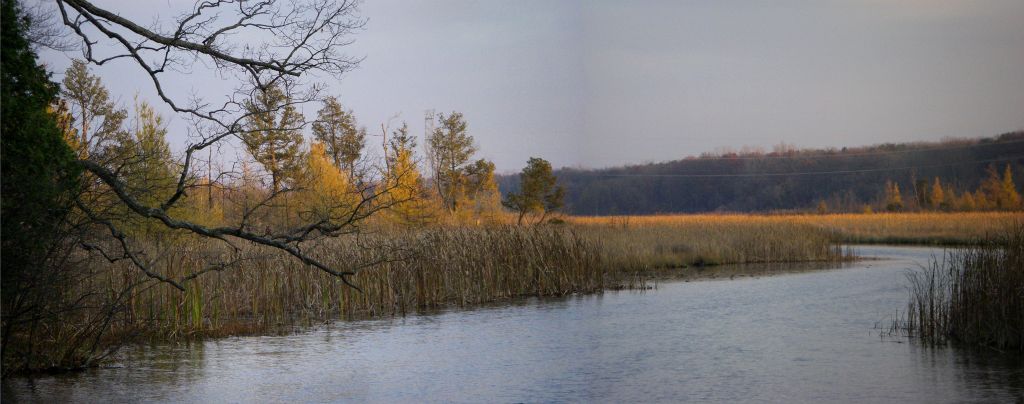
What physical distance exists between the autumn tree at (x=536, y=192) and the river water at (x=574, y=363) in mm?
23217

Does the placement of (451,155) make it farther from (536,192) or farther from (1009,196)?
(1009,196)

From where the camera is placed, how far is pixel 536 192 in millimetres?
39531

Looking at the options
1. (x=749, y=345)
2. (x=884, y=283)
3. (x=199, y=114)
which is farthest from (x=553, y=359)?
(x=884, y=283)

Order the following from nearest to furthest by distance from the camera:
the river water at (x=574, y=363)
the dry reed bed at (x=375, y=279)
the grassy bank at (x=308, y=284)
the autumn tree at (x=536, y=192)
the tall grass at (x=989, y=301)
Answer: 1. the river water at (x=574, y=363)
2. the tall grass at (x=989, y=301)
3. the grassy bank at (x=308, y=284)
4. the dry reed bed at (x=375, y=279)
5. the autumn tree at (x=536, y=192)

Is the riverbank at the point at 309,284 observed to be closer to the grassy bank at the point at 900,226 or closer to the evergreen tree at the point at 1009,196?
the grassy bank at the point at 900,226

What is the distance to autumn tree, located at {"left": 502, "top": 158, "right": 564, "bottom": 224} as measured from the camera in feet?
129

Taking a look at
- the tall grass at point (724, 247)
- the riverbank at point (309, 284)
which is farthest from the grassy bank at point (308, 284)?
the tall grass at point (724, 247)

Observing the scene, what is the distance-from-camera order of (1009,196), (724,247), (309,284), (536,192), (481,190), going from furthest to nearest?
(1009,196) → (481,190) → (536,192) → (724,247) → (309,284)

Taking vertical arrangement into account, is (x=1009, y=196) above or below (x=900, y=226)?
above

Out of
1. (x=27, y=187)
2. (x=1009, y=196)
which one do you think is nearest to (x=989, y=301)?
(x=27, y=187)

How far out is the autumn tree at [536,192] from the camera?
129 feet

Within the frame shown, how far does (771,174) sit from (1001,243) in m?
83.0

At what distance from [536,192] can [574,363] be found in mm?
28479

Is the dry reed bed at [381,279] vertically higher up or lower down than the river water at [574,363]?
higher up
